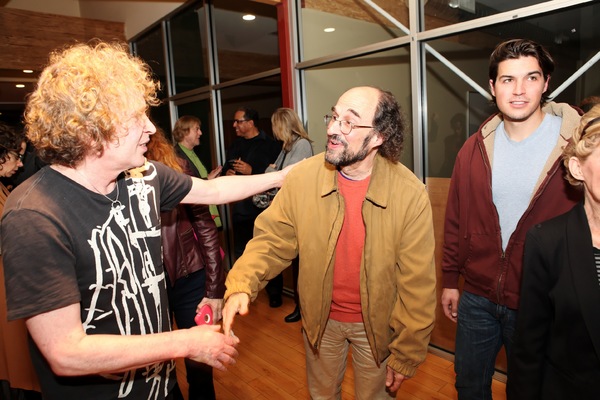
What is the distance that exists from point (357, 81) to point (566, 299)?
264cm

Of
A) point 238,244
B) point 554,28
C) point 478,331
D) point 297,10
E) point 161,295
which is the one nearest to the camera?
point 161,295

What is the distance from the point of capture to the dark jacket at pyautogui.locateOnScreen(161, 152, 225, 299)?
198 centimetres

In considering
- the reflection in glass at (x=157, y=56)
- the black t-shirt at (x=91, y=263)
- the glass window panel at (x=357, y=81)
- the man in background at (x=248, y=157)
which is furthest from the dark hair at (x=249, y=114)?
the black t-shirt at (x=91, y=263)

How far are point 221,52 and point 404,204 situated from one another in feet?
13.0

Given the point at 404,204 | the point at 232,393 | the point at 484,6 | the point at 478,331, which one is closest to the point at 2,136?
the point at 232,393

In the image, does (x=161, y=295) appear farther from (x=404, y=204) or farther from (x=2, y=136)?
(x=2, y=136)

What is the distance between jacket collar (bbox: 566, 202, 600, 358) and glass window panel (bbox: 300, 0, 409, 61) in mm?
2112

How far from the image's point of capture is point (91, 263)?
108 centimetres

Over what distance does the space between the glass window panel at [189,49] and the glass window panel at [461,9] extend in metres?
3.04

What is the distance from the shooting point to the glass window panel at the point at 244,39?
418 centimetres

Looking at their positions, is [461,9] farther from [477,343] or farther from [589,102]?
[477,343]

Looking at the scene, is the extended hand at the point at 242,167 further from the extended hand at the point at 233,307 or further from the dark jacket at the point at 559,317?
the dark jacket at the point at 559,317

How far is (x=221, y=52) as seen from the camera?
188 inches

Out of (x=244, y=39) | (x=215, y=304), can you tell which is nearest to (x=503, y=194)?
(x=215, y=304)
